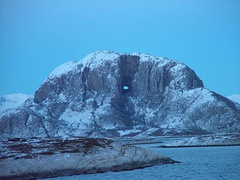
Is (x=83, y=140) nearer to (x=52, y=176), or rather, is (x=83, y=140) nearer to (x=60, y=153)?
(x=60, y=153)

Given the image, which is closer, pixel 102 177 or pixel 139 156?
pixel 102 177

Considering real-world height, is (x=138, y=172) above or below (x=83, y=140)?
below

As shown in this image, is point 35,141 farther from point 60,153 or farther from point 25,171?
point 25,171

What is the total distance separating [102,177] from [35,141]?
66.2 feet

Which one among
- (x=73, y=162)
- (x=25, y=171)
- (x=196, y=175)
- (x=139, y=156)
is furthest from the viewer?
(x=139, y=156)

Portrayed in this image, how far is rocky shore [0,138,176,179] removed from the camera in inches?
2377

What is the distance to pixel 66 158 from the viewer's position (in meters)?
63.9

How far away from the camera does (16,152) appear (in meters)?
65.2

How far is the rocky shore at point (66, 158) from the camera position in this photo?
2377 inches

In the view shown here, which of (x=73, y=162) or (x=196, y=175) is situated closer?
(x=196, y=175)

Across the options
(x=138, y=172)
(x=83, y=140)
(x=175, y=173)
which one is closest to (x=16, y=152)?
(x=83, y=140)

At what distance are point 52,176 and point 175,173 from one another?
1614 centimetres

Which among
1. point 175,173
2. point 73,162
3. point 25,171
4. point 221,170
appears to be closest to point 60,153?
point 73,162

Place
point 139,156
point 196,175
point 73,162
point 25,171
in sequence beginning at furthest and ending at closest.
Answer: point 139,156 < point 73,162 < point 25,171 < point 196,175
